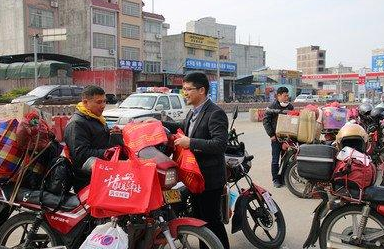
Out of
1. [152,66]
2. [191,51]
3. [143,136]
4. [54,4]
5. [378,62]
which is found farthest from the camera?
[191,51]

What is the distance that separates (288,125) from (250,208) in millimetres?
2797

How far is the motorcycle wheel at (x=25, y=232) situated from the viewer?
3.70 metres

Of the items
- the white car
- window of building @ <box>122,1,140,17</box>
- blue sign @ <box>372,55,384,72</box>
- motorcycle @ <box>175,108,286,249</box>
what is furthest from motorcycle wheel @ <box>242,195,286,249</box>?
window of building @ <box>122,1,140,17</box>

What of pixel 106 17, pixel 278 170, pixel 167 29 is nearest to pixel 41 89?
pixel 278 170

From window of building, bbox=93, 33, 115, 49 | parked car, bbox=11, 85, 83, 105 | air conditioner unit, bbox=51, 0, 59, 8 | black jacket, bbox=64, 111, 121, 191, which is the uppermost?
air conditioner unit, bbox=51, 0, 59, 8

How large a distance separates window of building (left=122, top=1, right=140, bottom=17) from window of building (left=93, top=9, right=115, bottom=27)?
8.85 ft

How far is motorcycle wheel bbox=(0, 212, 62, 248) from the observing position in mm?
3695

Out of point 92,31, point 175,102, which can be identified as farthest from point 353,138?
point 92,31

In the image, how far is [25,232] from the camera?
12.6 feet

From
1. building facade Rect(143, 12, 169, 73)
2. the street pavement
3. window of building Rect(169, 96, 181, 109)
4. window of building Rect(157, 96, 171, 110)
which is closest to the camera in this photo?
the street pavement

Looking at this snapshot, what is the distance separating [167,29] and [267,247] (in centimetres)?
7342

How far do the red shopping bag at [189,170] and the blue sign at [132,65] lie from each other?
46.5 meters

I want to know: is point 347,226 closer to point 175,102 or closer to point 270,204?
point 270,204

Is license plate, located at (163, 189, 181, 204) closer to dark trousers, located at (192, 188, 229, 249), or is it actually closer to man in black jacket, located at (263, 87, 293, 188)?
dark trousers, located at (192, 188, 229, 249)
